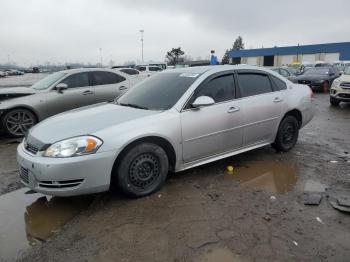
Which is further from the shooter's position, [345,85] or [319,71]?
[319,71]

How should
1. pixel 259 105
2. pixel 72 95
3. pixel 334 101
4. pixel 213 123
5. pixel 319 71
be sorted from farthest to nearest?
pixel 319 71, pixel 334 101, pixel 72 95, pixel 259 105, pixel 213 123

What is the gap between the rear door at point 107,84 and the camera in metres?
8.74

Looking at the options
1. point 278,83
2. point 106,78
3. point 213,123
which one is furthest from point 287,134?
point 106,78

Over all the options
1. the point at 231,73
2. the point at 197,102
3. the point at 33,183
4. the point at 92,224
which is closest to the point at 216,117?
the point at 197,102

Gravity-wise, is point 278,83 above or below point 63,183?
above

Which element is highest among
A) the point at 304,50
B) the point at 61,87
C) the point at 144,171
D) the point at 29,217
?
the point at 304,50

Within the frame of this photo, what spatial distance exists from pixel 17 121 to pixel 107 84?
246 cm

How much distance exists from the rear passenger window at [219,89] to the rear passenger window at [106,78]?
4.71 metres

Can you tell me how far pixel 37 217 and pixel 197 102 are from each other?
8.01ft

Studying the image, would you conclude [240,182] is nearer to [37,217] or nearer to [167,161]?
[167,161]

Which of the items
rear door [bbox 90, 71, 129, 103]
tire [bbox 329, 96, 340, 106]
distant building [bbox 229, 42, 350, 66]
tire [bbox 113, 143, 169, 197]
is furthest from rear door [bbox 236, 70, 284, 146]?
distant building [bbox 229, 42, 350, 66]

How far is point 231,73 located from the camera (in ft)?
17.2

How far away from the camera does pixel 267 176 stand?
5000mm

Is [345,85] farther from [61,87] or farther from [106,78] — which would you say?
[61,87]
